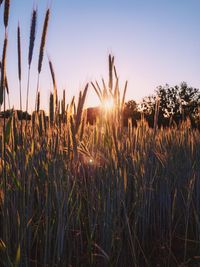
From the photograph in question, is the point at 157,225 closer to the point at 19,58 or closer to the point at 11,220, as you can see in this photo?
the point at 11,220

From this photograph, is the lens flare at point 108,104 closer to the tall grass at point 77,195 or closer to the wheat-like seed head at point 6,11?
the tall grass at point 77,195

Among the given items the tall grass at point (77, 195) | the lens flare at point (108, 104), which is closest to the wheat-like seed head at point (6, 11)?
the tall grass at point (77, 195)

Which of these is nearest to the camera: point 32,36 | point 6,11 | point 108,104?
point 6,11

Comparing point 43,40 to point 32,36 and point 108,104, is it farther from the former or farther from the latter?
point 108,104

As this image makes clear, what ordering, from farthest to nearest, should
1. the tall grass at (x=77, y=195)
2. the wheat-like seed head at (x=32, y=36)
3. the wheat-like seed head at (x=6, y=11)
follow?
the tall grass at (x=77, y=195), the wheat-like seed head at (x=32, y=36), the wheat-like seed head at (x=6, y=11)

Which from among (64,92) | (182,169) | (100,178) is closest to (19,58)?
(64,92)

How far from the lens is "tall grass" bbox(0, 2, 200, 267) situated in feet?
4.05

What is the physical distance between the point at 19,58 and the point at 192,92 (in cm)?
2860

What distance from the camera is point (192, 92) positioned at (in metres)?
28.7

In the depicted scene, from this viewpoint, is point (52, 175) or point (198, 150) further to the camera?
point (198, 150)

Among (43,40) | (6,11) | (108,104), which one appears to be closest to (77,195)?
(108,104)

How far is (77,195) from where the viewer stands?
4.43ft

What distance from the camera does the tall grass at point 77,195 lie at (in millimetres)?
1235

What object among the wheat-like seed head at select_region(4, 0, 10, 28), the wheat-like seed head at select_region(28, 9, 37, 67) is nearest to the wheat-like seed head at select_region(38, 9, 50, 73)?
the wheat-like seed head at select_region(28, 9, 37, 67)
